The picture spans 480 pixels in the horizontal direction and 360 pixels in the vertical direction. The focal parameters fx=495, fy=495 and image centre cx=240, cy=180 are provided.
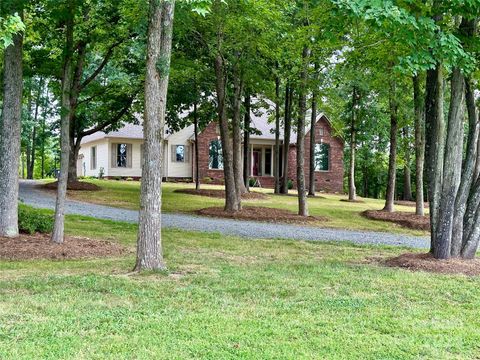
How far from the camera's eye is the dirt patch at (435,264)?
7.57 meters

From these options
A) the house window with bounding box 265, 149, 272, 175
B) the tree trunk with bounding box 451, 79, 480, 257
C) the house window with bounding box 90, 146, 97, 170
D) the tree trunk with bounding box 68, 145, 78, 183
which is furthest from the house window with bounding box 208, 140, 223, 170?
the tree trunk with bounding box 451, 79, 480, 257

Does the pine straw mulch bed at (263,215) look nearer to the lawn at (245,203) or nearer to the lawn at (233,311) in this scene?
the lawn at (245,203)

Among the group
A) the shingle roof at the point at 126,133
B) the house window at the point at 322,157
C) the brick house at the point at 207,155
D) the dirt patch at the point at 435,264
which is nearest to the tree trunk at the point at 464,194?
the dirt patch at the point at 435,264

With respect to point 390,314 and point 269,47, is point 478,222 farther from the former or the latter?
point 269,47

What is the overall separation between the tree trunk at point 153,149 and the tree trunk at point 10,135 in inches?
134

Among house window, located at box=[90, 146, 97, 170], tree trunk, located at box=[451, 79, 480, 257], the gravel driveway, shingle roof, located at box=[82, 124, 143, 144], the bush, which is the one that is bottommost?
the gravel driveway

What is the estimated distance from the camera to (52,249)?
8.45 m

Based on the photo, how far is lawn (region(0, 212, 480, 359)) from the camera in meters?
3.93

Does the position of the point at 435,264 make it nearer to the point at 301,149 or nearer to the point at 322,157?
the point at 301,149

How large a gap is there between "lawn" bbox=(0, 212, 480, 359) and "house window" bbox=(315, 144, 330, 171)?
2548 centimetres

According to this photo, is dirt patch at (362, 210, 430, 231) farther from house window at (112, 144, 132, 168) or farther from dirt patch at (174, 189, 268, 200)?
house window at (112, 144, 132, 168)

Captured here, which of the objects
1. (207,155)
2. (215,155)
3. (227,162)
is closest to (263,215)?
(227,162)

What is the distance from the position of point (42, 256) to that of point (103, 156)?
2500 cm

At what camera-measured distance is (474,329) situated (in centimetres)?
465
